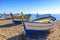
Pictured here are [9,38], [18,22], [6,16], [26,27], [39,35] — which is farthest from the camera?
[6,16]

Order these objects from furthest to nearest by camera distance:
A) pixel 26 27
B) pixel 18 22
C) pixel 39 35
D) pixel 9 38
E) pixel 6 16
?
pixel 6 16
pixel 18 22
pixel 39 35
pixel 9 38
pixel 26 27

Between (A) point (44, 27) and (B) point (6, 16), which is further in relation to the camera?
(B) point (6, 16)

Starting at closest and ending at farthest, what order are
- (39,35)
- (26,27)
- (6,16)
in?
(26,27), (39,35), (6,16)

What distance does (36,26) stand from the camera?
9.53 metres

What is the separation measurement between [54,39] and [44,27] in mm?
1270

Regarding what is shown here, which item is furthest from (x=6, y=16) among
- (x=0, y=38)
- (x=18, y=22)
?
(x=0, y=38)

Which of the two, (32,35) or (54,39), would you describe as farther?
(32,35)

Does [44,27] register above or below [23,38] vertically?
above

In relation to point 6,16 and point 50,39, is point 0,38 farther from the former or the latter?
point 6,16

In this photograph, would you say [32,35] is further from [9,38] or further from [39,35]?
[9,38]

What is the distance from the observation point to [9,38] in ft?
32.0

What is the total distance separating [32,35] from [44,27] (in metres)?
1.38

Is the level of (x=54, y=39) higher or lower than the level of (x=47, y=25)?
lower

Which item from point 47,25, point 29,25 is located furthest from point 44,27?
point 29,25
